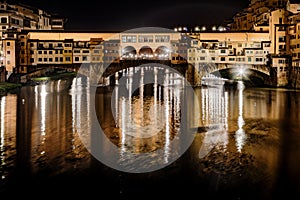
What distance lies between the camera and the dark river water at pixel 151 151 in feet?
40.8

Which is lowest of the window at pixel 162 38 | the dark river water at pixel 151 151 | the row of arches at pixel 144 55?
the dark river water at pixel 151 151

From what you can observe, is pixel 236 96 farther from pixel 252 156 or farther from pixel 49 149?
pixel 49 149

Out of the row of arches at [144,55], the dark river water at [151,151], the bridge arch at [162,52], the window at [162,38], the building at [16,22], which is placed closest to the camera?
the dark river water at [151,151]

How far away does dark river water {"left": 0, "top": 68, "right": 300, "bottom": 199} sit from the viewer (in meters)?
12.4

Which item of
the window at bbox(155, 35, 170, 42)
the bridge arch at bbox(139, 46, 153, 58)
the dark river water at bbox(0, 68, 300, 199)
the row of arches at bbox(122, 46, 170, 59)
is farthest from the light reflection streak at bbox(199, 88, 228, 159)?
the bridge arch at bbox(139, 46, 153, 58)

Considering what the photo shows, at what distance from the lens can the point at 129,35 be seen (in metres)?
49.2

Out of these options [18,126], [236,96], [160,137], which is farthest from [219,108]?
[18,126]

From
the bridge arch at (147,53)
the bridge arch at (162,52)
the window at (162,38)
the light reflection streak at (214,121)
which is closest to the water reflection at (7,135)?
the light reflection streak at (214,121)

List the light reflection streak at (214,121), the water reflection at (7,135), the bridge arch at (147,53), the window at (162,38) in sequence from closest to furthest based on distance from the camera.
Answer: the water reflection at (7,135) < the light reflection streak at (214,121) < the window at (162,38) < the bridge arch at (147,53)

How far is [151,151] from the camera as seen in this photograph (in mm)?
16953

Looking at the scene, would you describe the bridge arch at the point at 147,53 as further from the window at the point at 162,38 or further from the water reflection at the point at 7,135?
the water reflection at the point at 7,135

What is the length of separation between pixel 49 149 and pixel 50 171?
10.5ft

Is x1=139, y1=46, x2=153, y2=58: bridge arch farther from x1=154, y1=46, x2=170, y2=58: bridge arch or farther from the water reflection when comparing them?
the water reflection

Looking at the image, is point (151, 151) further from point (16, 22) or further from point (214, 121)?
point (16, 22)
